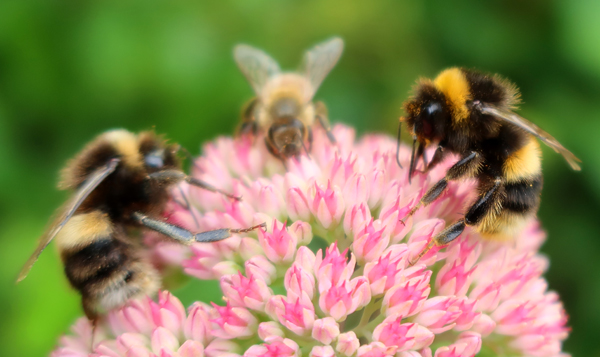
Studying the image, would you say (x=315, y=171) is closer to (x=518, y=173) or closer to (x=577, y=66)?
(x=518, y=173)

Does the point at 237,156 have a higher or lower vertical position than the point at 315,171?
higher

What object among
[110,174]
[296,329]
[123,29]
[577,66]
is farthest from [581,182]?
[123,29]

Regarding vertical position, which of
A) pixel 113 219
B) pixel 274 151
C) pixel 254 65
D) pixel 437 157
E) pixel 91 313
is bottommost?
pixel 91 313

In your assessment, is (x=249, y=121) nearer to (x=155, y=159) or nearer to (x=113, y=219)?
(x=155, y=159)

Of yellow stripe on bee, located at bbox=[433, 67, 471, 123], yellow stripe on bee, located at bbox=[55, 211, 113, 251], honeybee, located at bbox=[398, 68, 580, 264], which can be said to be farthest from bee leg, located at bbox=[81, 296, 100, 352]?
yellow stripe on bee, located at bbox=[433, 67, 471, 123]

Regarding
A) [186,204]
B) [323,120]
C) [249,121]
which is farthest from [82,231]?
[323,120]
